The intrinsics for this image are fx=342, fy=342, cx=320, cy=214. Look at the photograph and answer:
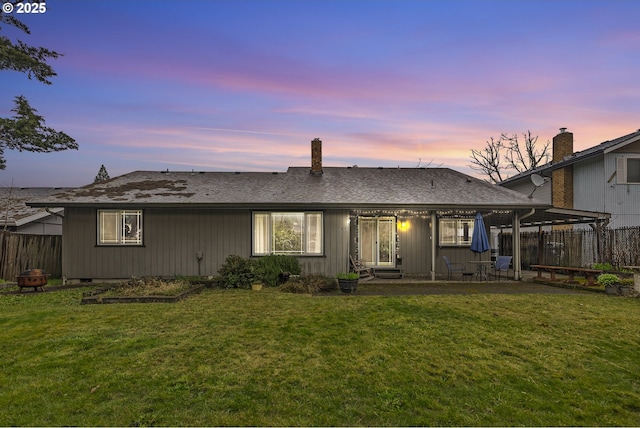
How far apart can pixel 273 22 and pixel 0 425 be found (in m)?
12.4

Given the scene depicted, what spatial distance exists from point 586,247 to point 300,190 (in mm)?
11582

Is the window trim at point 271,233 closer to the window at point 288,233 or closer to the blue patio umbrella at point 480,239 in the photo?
the window at point 288,233

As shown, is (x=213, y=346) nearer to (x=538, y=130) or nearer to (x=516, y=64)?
(x=516, y=64)

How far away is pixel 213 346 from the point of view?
200 inches

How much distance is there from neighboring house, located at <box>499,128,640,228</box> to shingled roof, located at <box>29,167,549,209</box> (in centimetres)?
302

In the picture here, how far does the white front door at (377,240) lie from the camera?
1417 cm

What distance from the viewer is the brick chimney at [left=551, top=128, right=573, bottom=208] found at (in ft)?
57.4

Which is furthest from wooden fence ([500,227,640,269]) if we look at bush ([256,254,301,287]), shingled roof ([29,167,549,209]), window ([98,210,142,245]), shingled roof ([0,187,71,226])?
shingled roof ([0,187,71,226])

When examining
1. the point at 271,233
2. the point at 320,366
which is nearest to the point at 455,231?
the point at 271,233

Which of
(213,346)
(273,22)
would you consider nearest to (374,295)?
(213,346)

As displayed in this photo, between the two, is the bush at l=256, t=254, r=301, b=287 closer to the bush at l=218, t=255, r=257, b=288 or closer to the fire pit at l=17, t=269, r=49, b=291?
the bush at l=218, t=255, r=257, b=288

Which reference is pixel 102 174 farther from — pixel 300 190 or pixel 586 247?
pixel 586 247

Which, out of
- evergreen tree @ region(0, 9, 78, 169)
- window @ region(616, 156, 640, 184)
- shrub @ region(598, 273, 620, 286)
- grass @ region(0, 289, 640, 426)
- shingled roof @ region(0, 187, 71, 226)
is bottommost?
grass @ region(0, 289, 640, 426)

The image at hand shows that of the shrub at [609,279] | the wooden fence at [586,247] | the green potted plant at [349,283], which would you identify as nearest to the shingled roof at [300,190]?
the green potted plant at [349,283]
